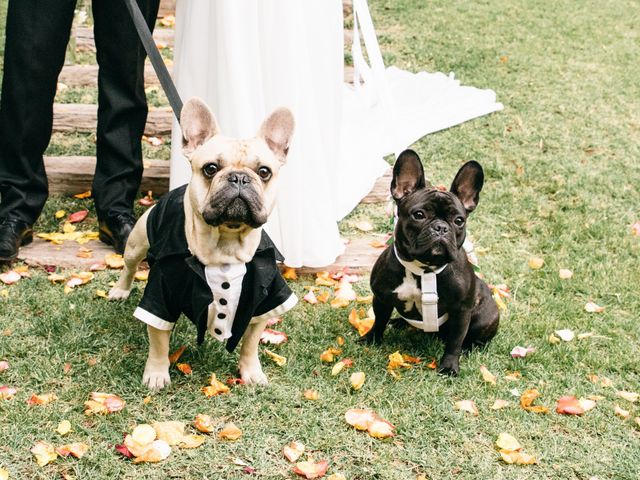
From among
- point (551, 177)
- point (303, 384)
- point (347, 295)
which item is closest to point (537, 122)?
point (551, 177)

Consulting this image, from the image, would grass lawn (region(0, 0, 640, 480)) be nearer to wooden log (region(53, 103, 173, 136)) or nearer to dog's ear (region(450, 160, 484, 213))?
wooden log (region(53, 103, 173, 136))

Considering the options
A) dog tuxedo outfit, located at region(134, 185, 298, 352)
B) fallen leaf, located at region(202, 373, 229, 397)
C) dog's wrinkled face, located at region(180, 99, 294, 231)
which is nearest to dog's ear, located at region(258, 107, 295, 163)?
dog's wrinkled face, located at region(180, 99, 294, 231)

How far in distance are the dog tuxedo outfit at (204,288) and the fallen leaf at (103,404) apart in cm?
37

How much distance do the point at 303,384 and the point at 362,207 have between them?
205cm

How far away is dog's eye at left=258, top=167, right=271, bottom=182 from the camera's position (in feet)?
9.49

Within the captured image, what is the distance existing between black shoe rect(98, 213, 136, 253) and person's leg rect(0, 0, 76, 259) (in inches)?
15.3

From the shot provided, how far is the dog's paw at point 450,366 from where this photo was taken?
11.3ft

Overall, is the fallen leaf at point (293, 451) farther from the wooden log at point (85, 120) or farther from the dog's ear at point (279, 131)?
the wooden log at point (85, 120)

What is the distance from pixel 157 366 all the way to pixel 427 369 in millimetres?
1218

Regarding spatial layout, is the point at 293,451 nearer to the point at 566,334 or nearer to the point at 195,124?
the point at 195,124

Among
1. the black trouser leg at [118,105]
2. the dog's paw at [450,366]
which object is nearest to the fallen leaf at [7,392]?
the black trouser leg at [118,105]

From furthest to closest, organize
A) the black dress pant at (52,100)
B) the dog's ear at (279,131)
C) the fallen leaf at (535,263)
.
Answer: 1. the fallen leaf at (535,263)
2. the black dress pant at (52,100)
3. the dog's ear at (279,131)

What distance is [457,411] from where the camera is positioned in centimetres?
323

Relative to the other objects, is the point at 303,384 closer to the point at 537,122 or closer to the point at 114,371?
the point at 114,371
